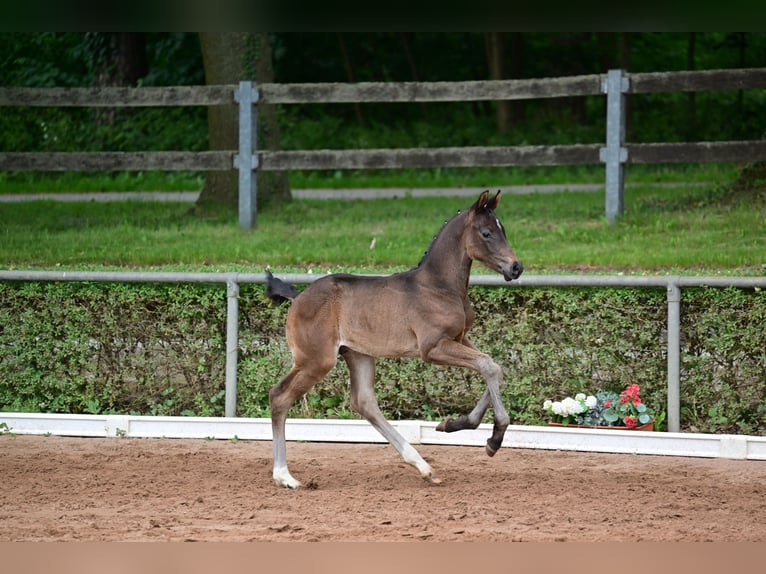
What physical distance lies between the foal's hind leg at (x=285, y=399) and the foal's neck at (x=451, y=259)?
2.96 feet

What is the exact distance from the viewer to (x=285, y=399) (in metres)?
6.84

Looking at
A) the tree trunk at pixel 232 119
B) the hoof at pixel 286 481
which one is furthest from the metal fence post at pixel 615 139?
the hoof at pixel 286 481

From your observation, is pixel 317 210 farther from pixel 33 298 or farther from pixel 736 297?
pixel 736 297

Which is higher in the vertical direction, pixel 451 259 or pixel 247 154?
pixel 247 154

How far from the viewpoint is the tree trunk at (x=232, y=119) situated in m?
14.6

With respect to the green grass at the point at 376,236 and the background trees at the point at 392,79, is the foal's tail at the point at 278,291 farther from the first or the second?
the background trees at the point at 392,79

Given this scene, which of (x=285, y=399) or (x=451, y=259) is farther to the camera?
(x=285, y=399)

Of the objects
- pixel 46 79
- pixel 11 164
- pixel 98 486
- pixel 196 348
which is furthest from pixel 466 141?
pixel 98 486

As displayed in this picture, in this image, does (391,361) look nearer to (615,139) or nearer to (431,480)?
(431,480)

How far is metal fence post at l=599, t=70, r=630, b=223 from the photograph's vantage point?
12508 mm

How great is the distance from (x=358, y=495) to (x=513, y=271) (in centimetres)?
171

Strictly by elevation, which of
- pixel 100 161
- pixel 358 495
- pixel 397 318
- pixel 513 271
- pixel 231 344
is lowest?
pixel 358 495

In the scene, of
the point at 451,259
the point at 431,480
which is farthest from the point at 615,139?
the point at 431,480

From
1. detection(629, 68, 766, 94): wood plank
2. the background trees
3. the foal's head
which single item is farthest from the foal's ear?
the background trees
